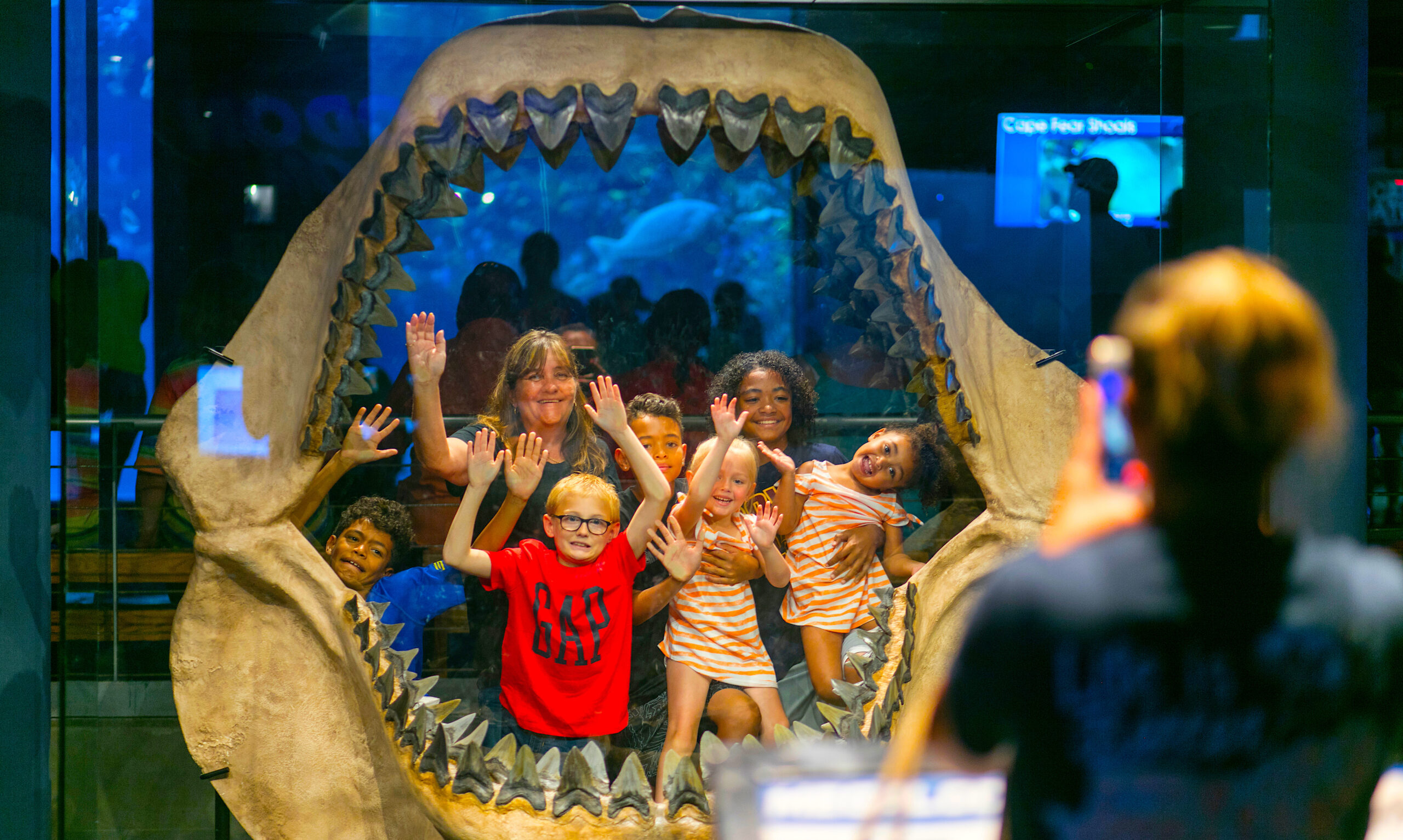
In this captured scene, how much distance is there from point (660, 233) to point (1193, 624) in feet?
3.77

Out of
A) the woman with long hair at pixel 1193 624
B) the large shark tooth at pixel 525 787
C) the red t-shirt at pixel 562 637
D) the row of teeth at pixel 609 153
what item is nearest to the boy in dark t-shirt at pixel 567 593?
the red t-shirt at pixel 562 637

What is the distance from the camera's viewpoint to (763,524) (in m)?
1.54

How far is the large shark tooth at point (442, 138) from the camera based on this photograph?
4.51 ft

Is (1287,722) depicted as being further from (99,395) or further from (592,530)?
(99,395)

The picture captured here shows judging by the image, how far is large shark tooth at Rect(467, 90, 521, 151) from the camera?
137cm

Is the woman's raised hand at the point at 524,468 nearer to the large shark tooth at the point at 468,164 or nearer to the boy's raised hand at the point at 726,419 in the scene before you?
the boy's raised hand at the point at 726,419

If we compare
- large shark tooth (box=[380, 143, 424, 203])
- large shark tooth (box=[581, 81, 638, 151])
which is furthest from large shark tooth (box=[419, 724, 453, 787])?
large shark tooth (box=[581, 81, 638, 151])

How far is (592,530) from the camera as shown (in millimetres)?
1487

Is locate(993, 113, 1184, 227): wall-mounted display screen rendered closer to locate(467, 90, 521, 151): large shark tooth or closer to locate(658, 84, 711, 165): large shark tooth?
locate(658, 84, 711, 165): large shark tooth

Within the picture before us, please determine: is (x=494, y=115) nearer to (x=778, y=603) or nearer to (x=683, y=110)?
(x=683, y=110)

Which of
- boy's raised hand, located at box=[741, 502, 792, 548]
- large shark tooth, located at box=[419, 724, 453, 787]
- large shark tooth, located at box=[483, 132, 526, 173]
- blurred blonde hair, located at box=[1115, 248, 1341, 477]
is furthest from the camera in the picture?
boy's raised hand, located at box=[741, 502, 792, 548]

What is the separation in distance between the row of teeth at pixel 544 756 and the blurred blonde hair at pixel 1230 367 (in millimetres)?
762

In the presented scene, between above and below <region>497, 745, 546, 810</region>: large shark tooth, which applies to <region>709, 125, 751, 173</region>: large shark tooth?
above

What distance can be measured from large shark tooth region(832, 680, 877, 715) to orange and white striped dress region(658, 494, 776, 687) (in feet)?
0.51
